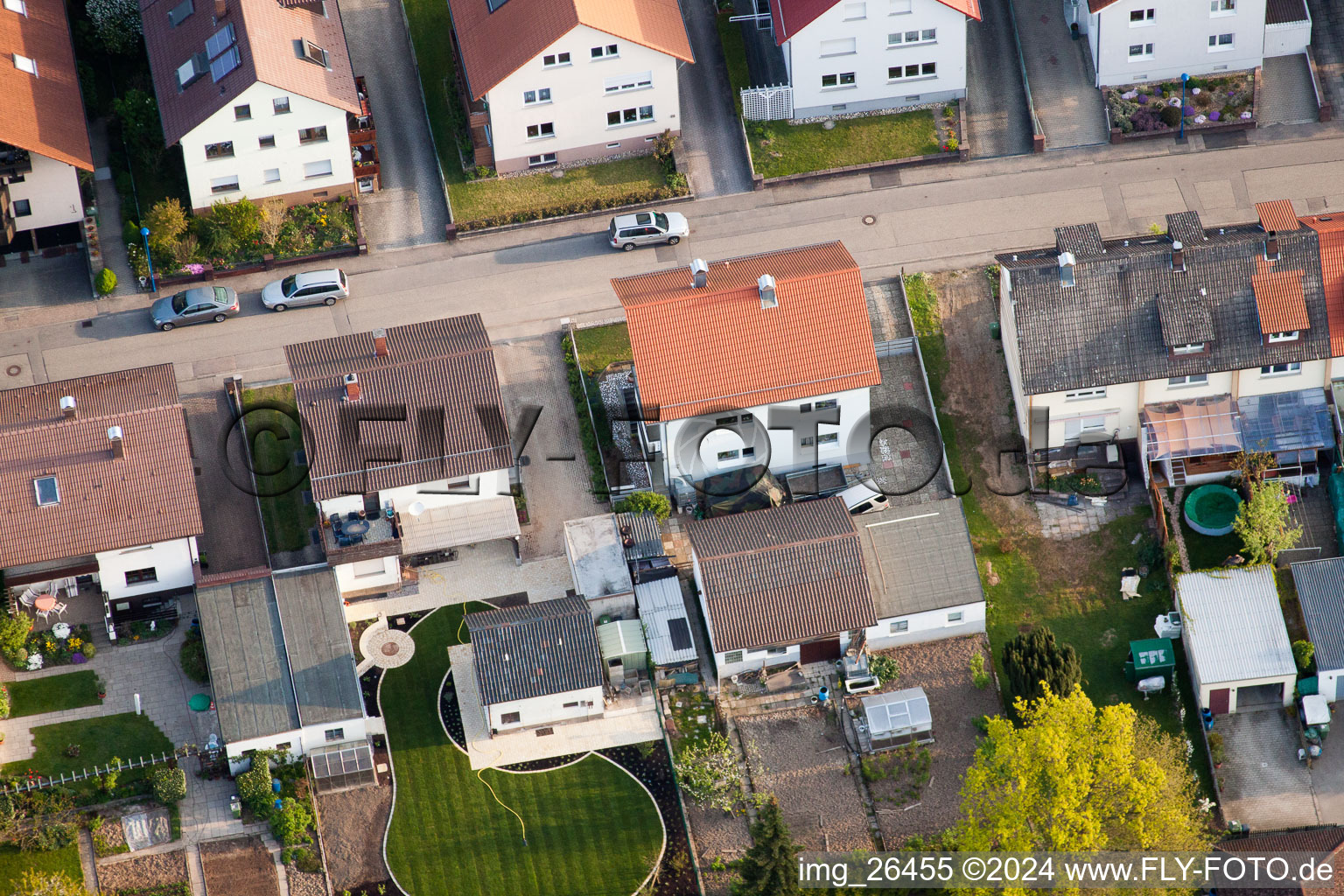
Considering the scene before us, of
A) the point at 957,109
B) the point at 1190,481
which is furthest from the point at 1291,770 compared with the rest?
the point at 957,109

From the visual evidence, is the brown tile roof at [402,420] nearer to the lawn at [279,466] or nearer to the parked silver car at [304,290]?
the lawn at [279,466]

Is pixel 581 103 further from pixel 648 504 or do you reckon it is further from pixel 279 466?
pixel 279 466

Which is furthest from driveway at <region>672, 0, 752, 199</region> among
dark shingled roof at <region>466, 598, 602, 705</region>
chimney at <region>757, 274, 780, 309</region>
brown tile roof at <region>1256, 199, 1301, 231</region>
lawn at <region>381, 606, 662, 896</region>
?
lawn at <region>381, 606, 662, 896</region>

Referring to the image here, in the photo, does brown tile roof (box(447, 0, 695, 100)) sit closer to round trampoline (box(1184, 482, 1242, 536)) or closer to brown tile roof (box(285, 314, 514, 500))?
brown tile roof (box(285, 314, 514, 500))

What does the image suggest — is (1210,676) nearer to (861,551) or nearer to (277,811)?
(861,551)

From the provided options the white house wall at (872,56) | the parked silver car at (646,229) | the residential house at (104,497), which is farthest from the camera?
the white house wall at (872,56)

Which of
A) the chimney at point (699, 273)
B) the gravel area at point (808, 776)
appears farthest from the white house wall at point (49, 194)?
the gravel area at point (808, 776)

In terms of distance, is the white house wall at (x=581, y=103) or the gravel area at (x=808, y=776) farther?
the white house wall at (x=581, y=103)
